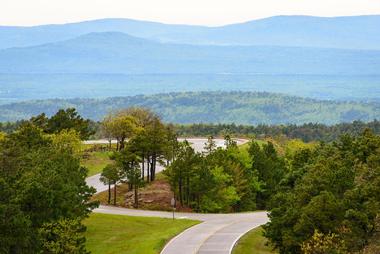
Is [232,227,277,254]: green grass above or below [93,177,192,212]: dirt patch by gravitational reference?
above

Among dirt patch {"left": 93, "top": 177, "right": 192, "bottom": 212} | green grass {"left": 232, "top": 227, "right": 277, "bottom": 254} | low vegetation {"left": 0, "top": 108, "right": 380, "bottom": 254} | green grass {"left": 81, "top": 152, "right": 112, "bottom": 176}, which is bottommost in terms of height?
dirt patch {"left": 93, "top": 177, "right": 192, "bottom": 212}

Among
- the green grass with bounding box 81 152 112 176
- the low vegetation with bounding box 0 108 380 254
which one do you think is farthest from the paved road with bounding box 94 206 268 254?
the green grass with bounding box 81 152 112 176

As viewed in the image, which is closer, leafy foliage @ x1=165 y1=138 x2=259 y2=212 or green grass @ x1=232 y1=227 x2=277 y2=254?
green grass @ x1=232 y1=227 x2=277 y2=254

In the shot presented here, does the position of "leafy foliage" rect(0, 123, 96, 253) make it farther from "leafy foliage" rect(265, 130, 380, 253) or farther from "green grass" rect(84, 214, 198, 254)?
"leafy foliage" rect(265, 130, 380, 253)

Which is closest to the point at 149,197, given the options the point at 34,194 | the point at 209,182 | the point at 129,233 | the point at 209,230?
the point at 209,182

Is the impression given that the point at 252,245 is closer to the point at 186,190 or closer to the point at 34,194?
the point at 34,194

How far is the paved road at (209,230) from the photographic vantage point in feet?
163

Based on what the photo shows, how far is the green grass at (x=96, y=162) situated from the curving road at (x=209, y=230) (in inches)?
766

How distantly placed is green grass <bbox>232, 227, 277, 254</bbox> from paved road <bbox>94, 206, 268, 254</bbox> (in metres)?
0.46

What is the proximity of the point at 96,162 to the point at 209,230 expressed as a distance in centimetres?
4069

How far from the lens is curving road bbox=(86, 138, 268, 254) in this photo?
49.6 meters

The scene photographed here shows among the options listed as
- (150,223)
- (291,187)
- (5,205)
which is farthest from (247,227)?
(5,205)

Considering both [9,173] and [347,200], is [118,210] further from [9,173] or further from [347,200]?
[347,200]

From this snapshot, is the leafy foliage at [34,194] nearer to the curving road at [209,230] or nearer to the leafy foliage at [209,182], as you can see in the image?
the curving road at [209,230]
